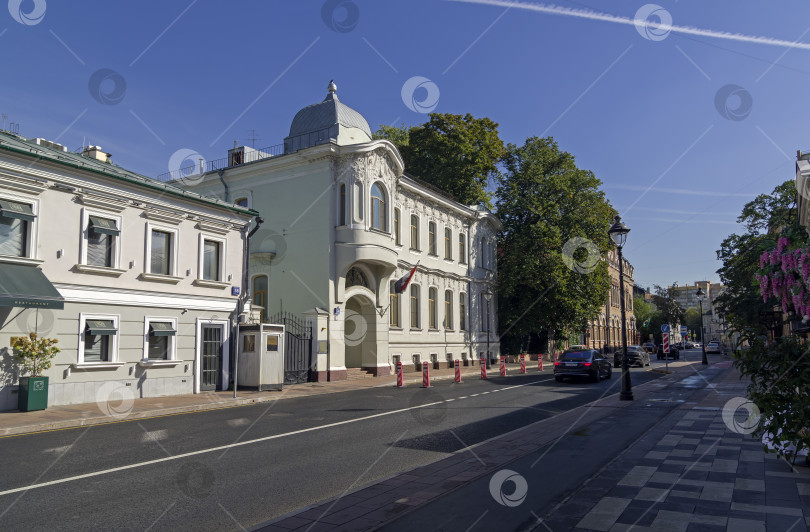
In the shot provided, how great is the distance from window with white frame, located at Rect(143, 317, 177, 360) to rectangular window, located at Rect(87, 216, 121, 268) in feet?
7.62

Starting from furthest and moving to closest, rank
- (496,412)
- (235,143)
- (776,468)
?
1. (235,143)
2. (496,412)
3. (776,468)

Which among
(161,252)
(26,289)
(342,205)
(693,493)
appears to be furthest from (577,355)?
(26,289)

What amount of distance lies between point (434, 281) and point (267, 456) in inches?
1086

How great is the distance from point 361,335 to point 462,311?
1209cm

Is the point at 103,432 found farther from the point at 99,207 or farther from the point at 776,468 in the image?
the point at 776,468

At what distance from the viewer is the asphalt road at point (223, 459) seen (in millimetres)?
6082

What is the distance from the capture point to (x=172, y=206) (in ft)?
64.5

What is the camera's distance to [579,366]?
2503 centimetres

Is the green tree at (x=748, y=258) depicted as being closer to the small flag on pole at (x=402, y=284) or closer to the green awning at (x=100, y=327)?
the small flag on pole at (x=402, y=284)

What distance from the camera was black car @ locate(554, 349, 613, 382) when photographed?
25.0m

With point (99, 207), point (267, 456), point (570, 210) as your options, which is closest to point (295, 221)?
point (99, 207)

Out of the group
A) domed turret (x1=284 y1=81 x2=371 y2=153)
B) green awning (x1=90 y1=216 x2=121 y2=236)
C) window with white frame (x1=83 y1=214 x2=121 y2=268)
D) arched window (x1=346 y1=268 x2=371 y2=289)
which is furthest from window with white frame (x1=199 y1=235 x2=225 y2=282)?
domed turret (x1=284 y1=81 x2=371 y2=153)

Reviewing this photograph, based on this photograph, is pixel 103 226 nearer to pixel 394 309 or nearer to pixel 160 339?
pixel 160 339

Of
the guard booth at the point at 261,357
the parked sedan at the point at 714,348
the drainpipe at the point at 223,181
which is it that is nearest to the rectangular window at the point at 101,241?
the guard booth at the point at 261,357
